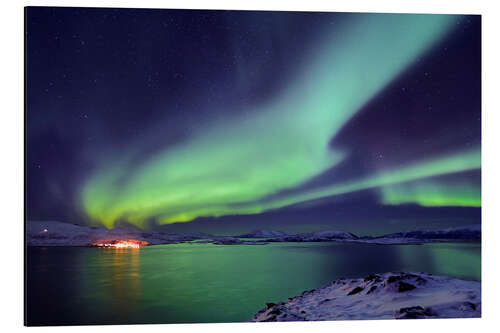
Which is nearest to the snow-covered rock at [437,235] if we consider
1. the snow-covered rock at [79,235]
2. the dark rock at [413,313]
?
the dark rock at [413,313]

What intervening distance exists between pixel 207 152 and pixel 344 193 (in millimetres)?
1545

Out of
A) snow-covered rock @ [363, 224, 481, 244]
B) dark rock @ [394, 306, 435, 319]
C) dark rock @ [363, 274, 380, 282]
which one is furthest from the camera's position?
snow-covered rock @ [363, 224, 481, 244]

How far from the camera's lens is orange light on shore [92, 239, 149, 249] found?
495cm

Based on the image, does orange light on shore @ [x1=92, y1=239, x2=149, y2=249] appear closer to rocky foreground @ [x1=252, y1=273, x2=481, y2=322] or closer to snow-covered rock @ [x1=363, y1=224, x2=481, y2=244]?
rocky foreground @ [x1=252, y1=273, x2=481, y2=322]

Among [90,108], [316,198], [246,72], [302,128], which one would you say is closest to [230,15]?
[246,72]

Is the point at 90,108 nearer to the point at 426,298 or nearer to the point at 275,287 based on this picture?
the point at 275,287

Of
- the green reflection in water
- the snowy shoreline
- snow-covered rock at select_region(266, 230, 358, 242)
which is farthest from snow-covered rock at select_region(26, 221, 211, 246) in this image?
the green reflection in water

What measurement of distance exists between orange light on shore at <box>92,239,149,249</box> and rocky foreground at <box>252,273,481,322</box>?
1457mm

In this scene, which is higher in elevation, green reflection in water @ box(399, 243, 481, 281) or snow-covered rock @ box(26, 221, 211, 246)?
snow-covered rock @ box(26, 221, 211, 246)

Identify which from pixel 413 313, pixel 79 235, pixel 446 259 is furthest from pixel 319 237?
pixel 79 235

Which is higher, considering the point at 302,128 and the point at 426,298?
the point at 302,128

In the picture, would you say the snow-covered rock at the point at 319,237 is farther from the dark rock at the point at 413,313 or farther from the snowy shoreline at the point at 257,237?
the dark rock at the point at 413,313

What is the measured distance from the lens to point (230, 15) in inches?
196

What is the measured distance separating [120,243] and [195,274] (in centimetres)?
86
